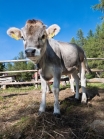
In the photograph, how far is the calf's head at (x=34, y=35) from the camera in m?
3.79

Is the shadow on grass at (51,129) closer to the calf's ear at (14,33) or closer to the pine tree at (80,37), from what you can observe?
the calf's ear at (14,33)

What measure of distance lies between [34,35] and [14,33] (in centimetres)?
65

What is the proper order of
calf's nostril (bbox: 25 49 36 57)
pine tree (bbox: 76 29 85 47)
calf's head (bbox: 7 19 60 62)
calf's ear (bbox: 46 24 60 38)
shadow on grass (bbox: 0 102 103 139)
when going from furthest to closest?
pine tree (bbox: 76 29 85 47)
calf's ear (bbox: 46 24 60 38)
calf's head (bbox: 7 19 60 62)
calf's nostril (bbox: 25 49 36 57)
shadow on grass (bbox: 0 102 103 139)

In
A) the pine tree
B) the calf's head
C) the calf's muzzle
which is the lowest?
the calf's muzzle

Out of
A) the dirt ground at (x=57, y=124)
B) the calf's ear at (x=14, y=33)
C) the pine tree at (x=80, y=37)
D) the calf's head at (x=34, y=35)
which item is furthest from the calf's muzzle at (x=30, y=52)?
the pine tree at (x=80, y=37)

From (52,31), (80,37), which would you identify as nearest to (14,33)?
(52,31)

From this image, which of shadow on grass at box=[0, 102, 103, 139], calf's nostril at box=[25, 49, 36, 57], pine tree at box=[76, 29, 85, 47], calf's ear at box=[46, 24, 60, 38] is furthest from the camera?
pine tree at box=[76, 29, 85, 47]

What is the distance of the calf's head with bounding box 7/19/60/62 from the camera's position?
3.79 m

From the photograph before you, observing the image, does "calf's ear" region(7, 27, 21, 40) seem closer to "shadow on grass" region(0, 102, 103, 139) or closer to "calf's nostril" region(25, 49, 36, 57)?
"calf's nostril" region(25, 49, 36, 57)

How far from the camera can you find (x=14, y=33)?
4.39 meters

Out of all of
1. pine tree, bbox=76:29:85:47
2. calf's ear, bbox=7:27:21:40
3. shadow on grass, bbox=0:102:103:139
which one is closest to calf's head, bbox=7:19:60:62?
calf's ear, bbox=7:27:21:40

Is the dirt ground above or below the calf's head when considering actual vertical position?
below

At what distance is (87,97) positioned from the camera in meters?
6.16

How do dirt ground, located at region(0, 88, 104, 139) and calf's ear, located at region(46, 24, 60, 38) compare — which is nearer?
dirt ground, located at region(0, 88, 104, 139)
